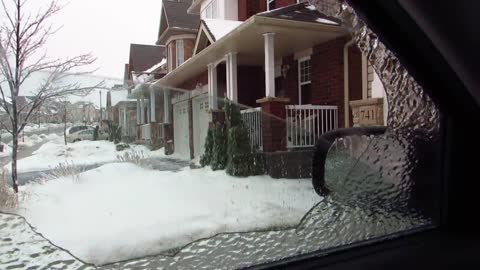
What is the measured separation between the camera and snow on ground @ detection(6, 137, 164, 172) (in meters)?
1.78

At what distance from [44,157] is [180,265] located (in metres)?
0.90

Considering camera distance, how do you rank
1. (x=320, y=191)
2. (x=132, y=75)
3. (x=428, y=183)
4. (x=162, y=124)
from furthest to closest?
(x=162, y=124), (x=132, y=75), (x=320, y=191), (x=428, y=183)

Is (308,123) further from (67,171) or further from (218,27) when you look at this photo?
(218,27)

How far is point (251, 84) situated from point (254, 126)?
198cm

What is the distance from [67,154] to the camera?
1.93 metres

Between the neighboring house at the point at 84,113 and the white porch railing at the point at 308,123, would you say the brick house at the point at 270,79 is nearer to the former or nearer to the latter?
the white porch railing at the point at 308,123

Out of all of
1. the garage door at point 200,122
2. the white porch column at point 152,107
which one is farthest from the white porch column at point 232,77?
the white porch column at point 152,107

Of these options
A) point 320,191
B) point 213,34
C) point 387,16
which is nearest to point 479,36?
point 387,16

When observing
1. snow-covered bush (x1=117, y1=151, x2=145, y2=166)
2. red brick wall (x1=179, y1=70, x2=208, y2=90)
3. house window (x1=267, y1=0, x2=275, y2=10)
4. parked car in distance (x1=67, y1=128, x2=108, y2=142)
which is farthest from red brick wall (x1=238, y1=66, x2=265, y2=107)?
house window (x1=267, y1=0, x2=275, y2=10)

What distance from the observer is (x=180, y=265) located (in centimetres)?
139

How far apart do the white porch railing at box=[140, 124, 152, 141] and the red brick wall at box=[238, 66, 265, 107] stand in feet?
6.28

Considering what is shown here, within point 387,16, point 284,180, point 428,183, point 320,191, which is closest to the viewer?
point 387,16

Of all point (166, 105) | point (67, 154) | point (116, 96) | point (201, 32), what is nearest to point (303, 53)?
point (201, 32)

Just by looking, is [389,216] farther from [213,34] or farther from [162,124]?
[213,34]
